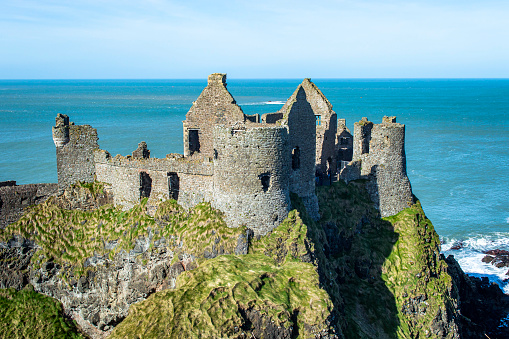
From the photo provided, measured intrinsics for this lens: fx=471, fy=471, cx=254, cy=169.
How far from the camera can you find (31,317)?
27.7 meters

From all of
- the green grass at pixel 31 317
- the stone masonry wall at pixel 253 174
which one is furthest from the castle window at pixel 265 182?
the green grass at pixel 31 317

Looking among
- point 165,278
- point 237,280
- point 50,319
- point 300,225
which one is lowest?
point 50,319

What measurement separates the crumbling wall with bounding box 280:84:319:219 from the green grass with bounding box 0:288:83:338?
1567 cm

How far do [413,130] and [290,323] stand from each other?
380 ft

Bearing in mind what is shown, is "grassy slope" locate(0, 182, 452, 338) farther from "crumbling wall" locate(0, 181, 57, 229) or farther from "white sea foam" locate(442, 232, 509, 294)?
"white sea foam" locate(442, 232, 509, 294)

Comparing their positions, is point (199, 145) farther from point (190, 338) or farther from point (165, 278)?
point (190, 338)

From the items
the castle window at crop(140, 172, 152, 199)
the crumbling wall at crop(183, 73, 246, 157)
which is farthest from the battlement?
the castle window at crop(140, 172, 152, 199)

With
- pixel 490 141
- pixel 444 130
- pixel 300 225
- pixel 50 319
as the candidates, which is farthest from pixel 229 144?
pixel 444 130

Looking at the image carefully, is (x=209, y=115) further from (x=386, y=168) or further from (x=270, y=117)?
(x=386, y=168)

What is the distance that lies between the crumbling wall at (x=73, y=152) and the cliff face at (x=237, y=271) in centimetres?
123

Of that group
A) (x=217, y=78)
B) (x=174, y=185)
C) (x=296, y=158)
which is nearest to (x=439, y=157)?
(x=296, y=158)

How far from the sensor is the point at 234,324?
1955cm

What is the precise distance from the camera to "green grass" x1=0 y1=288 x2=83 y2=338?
89.1 ft

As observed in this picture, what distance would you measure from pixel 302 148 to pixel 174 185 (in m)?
8.01
